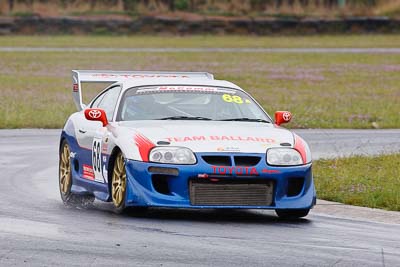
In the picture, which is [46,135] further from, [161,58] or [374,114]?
[161,58]

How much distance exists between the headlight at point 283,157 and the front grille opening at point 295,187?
14 cm

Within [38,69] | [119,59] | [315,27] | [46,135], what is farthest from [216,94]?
[315,27]

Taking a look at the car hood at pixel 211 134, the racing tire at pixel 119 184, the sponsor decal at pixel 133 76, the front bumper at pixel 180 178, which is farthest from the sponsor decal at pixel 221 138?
the sponsor decal at pixel 133 76

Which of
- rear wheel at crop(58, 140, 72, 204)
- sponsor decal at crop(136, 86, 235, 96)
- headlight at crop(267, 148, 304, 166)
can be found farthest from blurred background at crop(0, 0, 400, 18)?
headlight at crop(267, 148, 304, 166)

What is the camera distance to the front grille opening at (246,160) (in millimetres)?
10742

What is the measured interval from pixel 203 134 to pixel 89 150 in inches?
59.9

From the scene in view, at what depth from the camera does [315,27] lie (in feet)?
216

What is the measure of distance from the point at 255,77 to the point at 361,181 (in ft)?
80.2

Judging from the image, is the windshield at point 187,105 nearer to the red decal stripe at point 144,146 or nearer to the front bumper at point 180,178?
Result: the red decal stripe at point 144,146

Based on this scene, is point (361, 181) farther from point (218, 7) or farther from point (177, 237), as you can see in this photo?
point (218, 7)

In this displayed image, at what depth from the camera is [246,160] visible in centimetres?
1077

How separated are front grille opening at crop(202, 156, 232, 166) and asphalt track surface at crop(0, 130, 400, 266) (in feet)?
1.65

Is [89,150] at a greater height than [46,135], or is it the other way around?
[89,150]

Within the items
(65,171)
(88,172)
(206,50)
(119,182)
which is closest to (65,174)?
(65,171)
